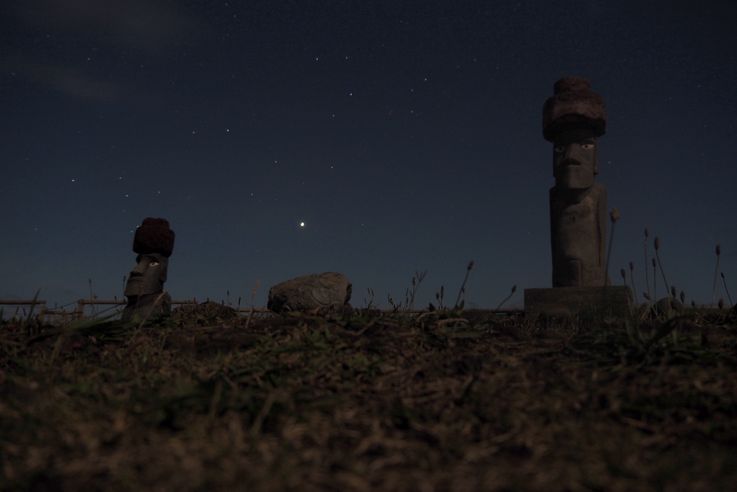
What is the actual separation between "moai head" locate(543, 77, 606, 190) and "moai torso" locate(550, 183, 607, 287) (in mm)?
248

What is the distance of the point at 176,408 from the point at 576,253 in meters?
9.10

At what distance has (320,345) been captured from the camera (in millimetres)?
2863

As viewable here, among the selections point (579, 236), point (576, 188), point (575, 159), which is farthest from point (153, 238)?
point (575, 159)

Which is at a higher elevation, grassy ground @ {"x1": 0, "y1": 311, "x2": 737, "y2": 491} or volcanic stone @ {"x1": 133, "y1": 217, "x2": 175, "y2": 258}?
volcanic stone @ {"x1": 133, "y1": 217, "x2": 175, "y2": 258}

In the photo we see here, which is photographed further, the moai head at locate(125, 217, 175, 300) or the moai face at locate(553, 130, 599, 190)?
the moai face at locate(553, 130, 599, 190)

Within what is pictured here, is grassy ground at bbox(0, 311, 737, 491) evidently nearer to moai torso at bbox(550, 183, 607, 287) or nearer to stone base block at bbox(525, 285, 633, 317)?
stone base block at bbox(525, 285, 633, 317)

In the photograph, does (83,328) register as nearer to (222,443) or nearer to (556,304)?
(222,443)

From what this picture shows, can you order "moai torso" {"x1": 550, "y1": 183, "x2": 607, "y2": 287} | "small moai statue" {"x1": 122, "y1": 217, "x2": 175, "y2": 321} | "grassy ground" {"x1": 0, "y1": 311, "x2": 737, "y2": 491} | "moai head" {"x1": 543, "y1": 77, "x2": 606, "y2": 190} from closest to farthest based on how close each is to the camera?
"grassy ground" {"x1": 0, "y1": 311, "x2": 737, "y2": 491}, "small moai statue" {"x1": 122, "y1": 217, "x2": 175, "y2": 321}, "moai torso" {"x1": 550, "y1": 183, "x2": 607, "y2": 287}, "moai head" {"x1": 543, "y1": 77, "x2": 606, "y2": 190}

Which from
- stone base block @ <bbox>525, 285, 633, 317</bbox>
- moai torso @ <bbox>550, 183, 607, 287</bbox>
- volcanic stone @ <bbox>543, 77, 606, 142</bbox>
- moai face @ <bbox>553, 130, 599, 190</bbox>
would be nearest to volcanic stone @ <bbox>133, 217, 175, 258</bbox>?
Answer: stone base block @ <bbox>525, 285, 633, 317</bbox>

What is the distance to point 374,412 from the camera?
1.96 m

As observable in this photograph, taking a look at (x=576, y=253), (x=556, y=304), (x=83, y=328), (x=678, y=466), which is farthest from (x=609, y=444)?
(x=576, y=253)

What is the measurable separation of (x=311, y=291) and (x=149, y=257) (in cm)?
291

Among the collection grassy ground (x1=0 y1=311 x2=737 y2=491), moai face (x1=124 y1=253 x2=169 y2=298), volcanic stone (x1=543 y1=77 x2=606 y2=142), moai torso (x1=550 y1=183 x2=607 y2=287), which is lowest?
grassy ground (x1=0 y1=311 x2=737 y2=491)

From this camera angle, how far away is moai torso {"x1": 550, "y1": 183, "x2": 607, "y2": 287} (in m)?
9.62
